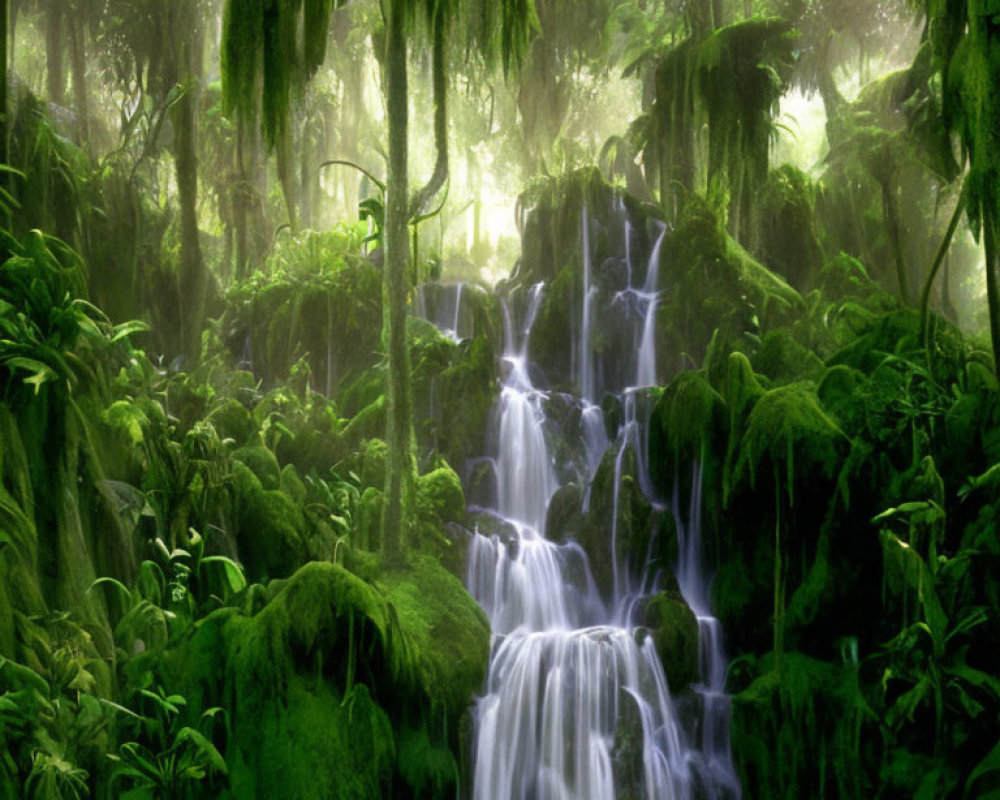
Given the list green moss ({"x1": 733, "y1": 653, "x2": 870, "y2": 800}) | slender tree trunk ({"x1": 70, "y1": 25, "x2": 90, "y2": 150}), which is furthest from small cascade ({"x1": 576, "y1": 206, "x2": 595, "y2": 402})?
slender tree trunk ({"x1": 70, "y1": 25, "x2": 90, "y2": 150})

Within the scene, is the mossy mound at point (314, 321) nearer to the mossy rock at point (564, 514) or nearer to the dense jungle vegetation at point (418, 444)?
the dense jungle vegetation at point (418, 444)

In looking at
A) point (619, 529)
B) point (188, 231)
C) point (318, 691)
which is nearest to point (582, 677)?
point (619, 529)

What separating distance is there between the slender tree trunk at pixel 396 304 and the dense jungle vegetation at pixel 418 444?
3cm

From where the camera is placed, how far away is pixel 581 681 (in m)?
7.23

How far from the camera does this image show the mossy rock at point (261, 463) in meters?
7.51

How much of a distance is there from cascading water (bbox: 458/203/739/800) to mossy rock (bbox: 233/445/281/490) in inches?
Result: 88.0

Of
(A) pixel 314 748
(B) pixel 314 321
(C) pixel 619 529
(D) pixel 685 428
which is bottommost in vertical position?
(A) pixel 314 748

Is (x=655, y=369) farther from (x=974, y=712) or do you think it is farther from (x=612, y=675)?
(x=974, y=712)

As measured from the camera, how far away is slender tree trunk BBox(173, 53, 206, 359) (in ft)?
A: 36.8

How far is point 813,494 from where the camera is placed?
713 cm

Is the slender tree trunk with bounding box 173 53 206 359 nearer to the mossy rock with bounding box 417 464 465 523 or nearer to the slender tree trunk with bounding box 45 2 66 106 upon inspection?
the slender tree trunk with bounding box 45 2 66 106

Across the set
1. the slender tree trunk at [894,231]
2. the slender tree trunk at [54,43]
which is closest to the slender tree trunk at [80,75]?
the slender tree trunk at [54,43]

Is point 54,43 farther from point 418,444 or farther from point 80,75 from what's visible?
point 418,444

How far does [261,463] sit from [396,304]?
6.08 feet
